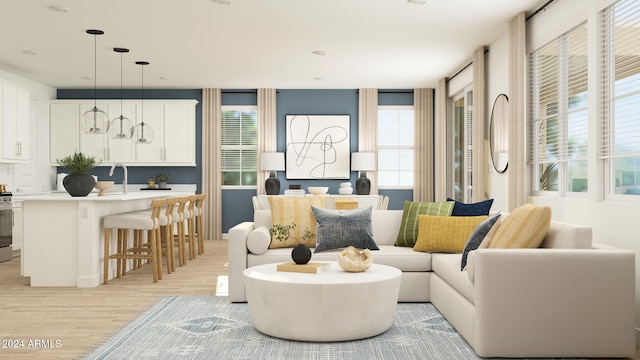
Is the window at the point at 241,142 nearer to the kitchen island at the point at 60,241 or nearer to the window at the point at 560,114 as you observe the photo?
the kitchen island at the point at 60,241

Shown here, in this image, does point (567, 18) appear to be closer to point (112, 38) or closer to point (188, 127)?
point (112, 38)

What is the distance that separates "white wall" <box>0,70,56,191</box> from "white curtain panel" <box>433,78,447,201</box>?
21.6 ft

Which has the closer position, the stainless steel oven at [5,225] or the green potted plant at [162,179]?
the stainless steel oven at [5,225]

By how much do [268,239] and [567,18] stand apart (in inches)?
125

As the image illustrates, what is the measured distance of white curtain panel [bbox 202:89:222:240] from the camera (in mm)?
10172

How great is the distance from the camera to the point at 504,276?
10.6ft

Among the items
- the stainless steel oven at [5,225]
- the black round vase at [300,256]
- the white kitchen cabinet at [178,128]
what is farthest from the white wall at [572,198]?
the stainless steel oven at [5,225]

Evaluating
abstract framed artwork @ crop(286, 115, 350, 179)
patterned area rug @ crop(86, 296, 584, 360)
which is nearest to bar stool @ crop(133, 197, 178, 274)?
patterned area rug @ crop(86, 296, 584, 360)

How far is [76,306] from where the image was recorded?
470cm

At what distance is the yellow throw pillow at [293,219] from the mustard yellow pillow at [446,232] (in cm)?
100

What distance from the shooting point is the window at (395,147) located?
33.9 ft

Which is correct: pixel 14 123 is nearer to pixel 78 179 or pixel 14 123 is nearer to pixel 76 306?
pixel 78 179

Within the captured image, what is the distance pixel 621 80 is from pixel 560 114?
3.58 ft

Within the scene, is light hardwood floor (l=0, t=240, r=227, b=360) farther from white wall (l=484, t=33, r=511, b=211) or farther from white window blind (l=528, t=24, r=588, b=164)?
white window blind (l=528, t=24, r=588, b=164)
